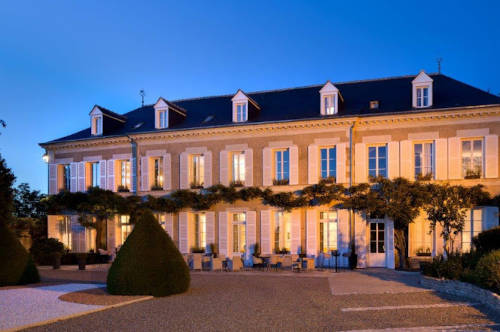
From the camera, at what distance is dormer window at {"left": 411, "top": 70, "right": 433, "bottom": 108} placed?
1578cm

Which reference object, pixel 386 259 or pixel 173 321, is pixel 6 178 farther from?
pixel 386 259

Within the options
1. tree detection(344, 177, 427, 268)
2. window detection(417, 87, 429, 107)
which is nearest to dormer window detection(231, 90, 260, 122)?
tree detection(344, 177, 427, 268)

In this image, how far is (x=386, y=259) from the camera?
1573 centimetres

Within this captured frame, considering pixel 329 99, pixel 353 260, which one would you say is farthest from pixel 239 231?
pixel 329 99

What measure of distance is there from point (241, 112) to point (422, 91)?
6.79 m

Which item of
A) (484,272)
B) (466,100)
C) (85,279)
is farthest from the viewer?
(466,100)

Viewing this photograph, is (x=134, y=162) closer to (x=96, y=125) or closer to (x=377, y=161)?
(x=96, y=125)

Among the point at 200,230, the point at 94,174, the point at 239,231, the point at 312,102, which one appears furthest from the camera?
the point at 94,174

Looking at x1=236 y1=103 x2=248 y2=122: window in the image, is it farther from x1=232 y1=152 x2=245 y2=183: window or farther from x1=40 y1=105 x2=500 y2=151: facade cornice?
x1=232 y1=152 x2=245 y2=183: window

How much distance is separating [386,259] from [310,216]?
3008 millimetres

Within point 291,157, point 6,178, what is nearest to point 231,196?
point 291,157

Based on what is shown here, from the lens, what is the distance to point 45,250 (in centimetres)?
1859

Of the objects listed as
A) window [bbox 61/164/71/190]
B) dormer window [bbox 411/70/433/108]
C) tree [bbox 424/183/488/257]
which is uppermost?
dormer window [bbox 411/70/433/108]

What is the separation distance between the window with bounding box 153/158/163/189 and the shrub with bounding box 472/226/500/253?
1222cm
